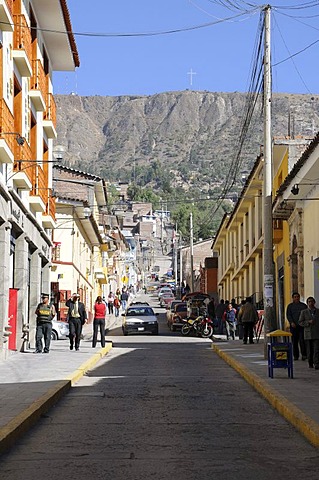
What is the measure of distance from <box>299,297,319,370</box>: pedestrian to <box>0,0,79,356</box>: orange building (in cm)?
767

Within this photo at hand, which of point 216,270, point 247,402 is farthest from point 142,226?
point 247,402

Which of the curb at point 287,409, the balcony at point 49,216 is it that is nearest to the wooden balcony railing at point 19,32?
the balcony at point 49,216

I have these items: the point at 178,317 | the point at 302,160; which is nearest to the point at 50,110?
the point at 302,160

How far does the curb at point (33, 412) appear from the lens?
Answer: 32.8ft

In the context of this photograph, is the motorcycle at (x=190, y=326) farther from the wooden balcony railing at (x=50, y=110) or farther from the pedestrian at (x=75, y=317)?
the pedestrian at (x=75, y=317)

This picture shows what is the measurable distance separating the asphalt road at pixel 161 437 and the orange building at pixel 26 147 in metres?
6.37

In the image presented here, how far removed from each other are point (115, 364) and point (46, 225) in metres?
9.98

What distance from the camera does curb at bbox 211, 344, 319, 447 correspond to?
10492mm

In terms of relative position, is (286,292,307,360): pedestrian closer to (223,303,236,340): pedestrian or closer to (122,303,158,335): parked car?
(223,303,236,340): pedestrian

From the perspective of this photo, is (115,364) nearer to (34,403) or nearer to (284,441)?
(34,403)

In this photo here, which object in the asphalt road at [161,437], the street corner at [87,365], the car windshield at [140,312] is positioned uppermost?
the car windshield at [140,312]

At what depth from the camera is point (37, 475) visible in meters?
8.48

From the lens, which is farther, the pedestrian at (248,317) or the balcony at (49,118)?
the balcony at (49,118)

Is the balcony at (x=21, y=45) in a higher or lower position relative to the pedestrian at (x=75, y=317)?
higher
